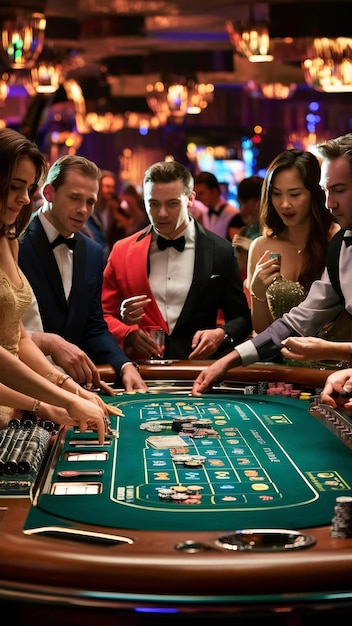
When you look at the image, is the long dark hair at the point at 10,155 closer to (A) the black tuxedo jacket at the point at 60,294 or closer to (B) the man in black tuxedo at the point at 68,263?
(B) the man in black tuxedo at the point at 68,263

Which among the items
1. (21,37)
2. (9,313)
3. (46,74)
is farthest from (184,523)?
(46,74)

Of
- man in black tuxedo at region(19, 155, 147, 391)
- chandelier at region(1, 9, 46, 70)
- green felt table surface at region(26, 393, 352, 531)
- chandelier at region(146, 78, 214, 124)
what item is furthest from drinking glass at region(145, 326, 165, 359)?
chandelier at region(146, 78, 214, 124)

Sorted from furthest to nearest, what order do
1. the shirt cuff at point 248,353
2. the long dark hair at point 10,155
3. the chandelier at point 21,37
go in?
the chandelier at point 21,37 → the shirt cuff at point 248,353 → the long dark hair at point 10,155

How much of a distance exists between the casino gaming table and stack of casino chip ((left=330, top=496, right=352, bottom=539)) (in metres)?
0.01

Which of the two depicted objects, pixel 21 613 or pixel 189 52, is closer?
pixel 21 613

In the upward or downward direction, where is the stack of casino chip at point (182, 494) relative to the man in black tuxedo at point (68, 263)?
downward

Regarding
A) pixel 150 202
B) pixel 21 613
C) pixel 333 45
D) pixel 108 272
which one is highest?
pixel 333 45

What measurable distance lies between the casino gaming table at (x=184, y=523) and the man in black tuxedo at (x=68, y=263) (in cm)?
113

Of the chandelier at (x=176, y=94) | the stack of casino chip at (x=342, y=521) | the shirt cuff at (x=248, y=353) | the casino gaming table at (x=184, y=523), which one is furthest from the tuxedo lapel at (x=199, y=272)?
the chandelier at (x=176, y=94)

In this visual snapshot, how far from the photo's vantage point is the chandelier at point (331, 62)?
337 inches

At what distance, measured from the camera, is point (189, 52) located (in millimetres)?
14281

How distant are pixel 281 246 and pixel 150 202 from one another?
0.61 m

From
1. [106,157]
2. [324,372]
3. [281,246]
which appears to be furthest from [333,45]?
[106,157]

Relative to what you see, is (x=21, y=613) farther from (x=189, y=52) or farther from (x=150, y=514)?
(x=189, y=52)
